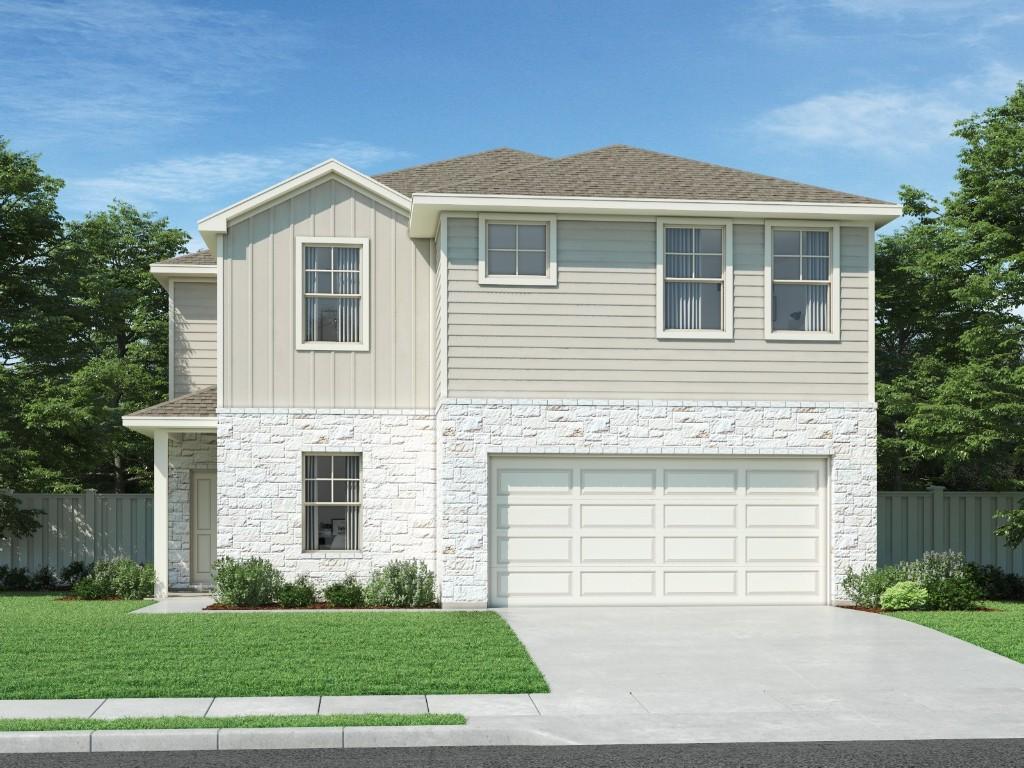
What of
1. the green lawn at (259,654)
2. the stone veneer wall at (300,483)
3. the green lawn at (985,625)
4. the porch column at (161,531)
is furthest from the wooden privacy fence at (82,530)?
the green lawn at (985,625)

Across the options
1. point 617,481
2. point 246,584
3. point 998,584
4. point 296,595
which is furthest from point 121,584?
point 998,584

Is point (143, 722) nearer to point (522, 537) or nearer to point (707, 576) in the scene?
point (522, 537)

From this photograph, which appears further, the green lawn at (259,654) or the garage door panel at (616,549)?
the garage door panel at (616,549)

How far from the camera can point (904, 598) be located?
664 inches

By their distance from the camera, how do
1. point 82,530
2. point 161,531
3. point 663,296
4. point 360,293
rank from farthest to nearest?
point 82,530 < point 161,531 < point 360,293 < point 663,296

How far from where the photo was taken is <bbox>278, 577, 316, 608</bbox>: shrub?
17656mm

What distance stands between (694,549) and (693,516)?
50cm

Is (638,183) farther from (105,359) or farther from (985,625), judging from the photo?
(105,359)

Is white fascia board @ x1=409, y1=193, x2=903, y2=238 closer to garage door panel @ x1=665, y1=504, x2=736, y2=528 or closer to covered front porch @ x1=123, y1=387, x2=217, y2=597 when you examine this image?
→ garage door panel @ x1=665, y1=504, x2=736, y2=528

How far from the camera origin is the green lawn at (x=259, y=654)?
10.7m

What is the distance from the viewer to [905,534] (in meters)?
22.7

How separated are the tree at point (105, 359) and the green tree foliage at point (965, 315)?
16767mm

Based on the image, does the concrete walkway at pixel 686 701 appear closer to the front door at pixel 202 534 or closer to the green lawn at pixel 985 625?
the green lawn at pixel 985 625

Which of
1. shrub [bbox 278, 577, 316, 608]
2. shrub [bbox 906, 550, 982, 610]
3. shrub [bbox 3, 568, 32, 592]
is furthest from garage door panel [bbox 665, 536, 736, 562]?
shrub [bbox 3, 568, 32, 592]
